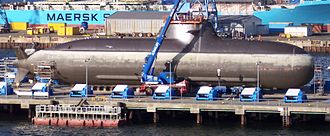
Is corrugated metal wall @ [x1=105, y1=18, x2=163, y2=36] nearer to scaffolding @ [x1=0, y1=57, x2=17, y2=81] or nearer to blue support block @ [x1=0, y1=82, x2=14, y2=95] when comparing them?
scaffolding @ [x1=0, y1=57, x2=17, y2=81]

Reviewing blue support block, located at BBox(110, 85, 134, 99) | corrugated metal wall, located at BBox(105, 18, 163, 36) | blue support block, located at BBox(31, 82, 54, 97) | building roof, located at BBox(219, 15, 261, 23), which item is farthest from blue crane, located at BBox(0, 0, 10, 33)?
blue support block, located at BBox(110, 85, 134, 99)

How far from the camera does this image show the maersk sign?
498 ft

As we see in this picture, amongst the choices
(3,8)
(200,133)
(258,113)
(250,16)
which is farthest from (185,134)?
(3,8)

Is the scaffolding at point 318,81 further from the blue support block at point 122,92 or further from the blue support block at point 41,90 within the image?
the blue support block at point 41,90

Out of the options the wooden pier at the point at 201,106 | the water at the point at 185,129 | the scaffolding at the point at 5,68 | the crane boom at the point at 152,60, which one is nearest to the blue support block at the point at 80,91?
the wooden pier at the point at 201,106

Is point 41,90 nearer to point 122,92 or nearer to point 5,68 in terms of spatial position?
point 122,92

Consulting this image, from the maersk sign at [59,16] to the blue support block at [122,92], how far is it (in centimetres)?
7497

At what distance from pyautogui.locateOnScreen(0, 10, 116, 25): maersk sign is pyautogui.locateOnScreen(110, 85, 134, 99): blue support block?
7497cm

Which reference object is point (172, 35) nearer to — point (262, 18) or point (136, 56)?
point (136, 56)

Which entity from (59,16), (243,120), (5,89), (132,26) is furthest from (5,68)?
(59,16)

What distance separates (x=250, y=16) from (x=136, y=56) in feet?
199

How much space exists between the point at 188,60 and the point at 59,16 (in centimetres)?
7661

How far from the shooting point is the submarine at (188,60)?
77.2 metres

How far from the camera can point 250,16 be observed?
13925 cm
